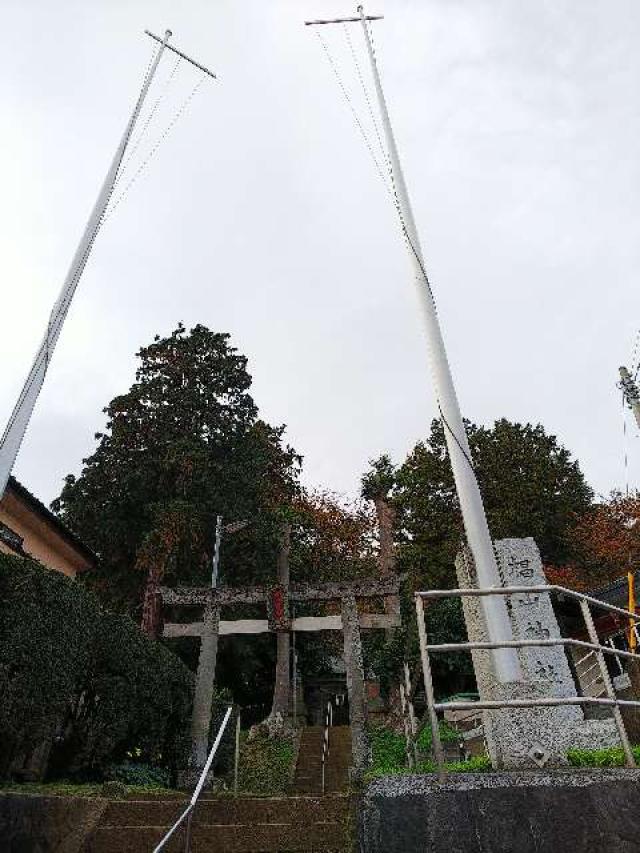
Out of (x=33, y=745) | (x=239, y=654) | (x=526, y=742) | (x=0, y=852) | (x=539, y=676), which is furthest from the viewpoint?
(x=239, y=654)

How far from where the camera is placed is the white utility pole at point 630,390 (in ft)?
49.9

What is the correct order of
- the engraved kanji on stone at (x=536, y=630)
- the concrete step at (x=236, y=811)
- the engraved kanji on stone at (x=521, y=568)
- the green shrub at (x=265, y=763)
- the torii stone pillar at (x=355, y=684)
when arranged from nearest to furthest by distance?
the concrete step at (x=236, y=811) → the engraved kanji on stone at (x=536, y=630) → the engraved kanji on stone at (x=521, y=568) → the torii stone pillar at (x=355, y=684) → the green shrub at (x=265, y=763)

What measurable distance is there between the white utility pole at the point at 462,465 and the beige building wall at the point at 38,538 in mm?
11134

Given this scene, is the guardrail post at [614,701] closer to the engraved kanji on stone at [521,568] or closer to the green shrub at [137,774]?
the engraved kanji on stone at [521,568]

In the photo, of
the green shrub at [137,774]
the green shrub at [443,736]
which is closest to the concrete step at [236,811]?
the green shrub at [137,774]

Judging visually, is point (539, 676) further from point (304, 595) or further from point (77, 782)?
point (304, 595)

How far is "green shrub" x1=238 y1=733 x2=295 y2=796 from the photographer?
53.5 ft

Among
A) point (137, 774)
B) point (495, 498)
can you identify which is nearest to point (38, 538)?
point (137, 774)

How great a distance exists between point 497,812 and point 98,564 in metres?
18.6

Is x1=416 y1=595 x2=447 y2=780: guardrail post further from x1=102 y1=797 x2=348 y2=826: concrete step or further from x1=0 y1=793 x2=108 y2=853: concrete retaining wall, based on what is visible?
x1=0 y1=793 x2=108 y2=853: concrete retaining wall

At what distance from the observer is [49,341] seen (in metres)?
8.88

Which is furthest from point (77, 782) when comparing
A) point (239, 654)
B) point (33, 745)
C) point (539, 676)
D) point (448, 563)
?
point (448, 563)

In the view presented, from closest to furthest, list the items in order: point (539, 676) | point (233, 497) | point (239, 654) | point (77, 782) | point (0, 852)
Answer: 1. point (0, 852)
2. point (539, 676)
3. point (77, 782)
4. point (233, 497)
5. point (239, 654)

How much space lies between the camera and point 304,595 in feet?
53.1
